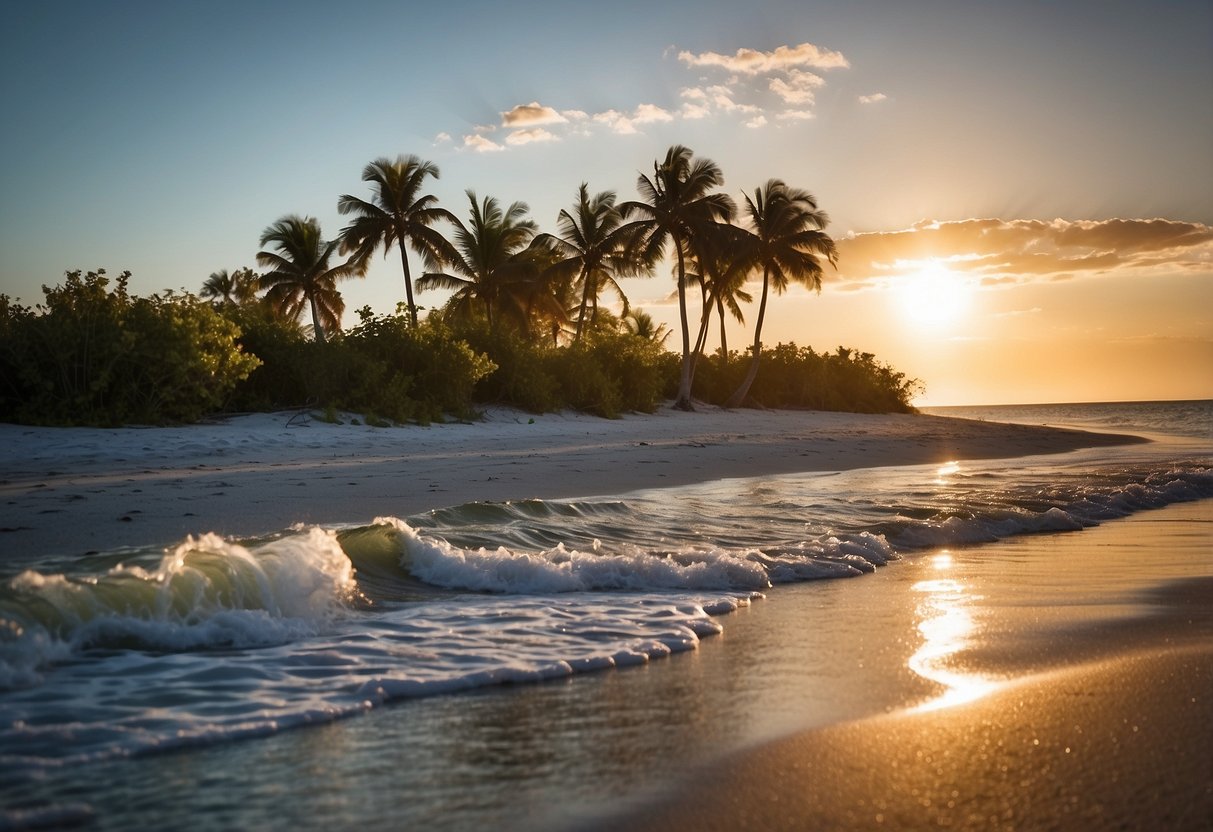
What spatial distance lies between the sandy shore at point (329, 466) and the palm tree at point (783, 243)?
14.4 metres

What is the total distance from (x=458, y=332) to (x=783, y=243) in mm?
17059

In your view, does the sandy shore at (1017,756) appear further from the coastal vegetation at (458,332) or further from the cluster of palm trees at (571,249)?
the cluster of palm trees at (571,249)

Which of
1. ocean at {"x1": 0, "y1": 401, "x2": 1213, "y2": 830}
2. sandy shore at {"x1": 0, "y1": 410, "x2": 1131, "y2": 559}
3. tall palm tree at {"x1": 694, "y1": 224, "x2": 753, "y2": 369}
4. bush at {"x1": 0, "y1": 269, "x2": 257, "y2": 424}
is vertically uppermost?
tall palm tree at {"x1": 694, "y1": 224, "x2": 753, "y2": 369}

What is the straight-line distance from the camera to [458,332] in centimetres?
2297

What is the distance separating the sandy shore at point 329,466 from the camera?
251 inches

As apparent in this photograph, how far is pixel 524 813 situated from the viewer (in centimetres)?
207

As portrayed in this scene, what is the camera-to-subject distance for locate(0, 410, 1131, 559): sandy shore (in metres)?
6.36

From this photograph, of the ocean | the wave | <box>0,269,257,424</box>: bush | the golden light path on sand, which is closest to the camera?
the ocean

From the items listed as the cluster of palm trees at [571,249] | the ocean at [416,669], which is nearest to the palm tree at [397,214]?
the cluster of palm trees at [571,249]

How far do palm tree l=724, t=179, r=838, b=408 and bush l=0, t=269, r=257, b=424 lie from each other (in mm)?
23981

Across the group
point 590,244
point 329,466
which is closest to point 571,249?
point 590,244

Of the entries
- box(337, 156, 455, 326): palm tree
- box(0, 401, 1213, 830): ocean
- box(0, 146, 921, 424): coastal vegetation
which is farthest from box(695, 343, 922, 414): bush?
box(0, 401, 1213, 830): ocean

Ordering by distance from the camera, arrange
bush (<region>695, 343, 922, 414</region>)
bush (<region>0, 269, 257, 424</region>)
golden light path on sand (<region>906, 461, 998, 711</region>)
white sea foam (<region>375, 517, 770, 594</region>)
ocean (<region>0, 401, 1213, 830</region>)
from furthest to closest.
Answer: bush (<region>695, 343, 922, 414</region>)
bush (<region>0, 269, 257, 424</region>)
white sea foam (<region>375, 517, 770, 594</region>)
golden light path on sand (<region>906, 461, 998, 711</region>)
ocean (<region>0, 401, 1213, 830</region>)

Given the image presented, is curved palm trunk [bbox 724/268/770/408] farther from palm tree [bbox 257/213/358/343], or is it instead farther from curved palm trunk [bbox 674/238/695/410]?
palm tree [bbox 257/213/358/343]
